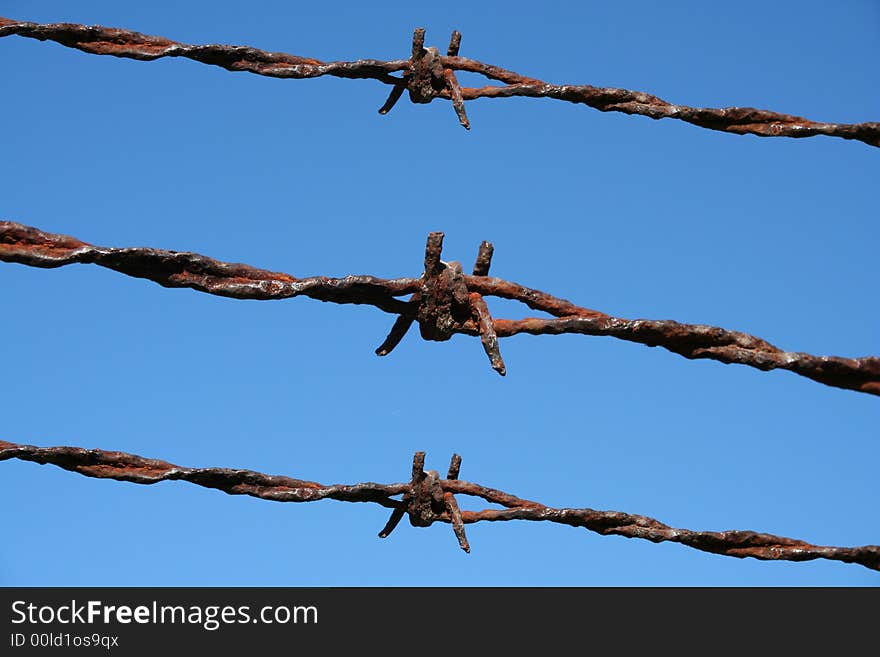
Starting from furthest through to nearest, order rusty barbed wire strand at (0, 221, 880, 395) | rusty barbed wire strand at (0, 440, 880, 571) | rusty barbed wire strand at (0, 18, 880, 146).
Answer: rusty barbed wire strand at (0, 18, 880, 146) < rusty barbed wire strand at (0, 440, 880, 571) < rusty barbed wire strand at (0, 221, 880, 395)

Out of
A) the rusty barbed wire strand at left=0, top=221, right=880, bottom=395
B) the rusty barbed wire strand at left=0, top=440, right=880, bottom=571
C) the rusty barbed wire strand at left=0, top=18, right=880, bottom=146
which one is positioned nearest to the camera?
the rusty barbed wire strand at left=0, top=221, right=880, bottom=395

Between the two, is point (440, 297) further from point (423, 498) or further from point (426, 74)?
point (426, 74)

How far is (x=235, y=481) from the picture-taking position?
11.5 feet

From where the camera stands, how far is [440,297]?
3.40 metres

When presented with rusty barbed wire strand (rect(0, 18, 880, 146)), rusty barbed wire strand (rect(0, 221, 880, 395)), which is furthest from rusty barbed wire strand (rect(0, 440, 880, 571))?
rusty barbed wire strand (rect(0, 18, 880, 146))

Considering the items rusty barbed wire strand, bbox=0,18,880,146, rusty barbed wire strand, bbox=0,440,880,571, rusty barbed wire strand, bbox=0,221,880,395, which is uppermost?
rusty barbed wire strand, bbox=0,18,880,146

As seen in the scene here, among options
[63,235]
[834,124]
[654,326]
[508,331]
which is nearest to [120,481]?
[63,235]

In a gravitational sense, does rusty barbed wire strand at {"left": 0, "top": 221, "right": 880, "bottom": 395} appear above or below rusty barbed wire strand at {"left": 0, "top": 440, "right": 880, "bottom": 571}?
above

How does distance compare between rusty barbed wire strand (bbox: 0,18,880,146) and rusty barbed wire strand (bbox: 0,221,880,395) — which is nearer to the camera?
rusty barbed wire strand (bbox: 0,221,880,395)

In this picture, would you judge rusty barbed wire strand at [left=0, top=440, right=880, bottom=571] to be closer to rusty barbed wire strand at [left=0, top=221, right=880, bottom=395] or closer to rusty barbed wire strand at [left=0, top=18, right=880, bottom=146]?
rusty barbed wire strand at [left=0, top=221, right=880, bottom=395]

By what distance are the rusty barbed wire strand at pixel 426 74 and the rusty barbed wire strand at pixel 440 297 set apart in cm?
65

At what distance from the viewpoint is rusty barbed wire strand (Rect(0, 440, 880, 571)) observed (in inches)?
138

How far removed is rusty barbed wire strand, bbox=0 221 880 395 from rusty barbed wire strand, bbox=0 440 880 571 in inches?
19.6

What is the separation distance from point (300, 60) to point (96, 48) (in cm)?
73
